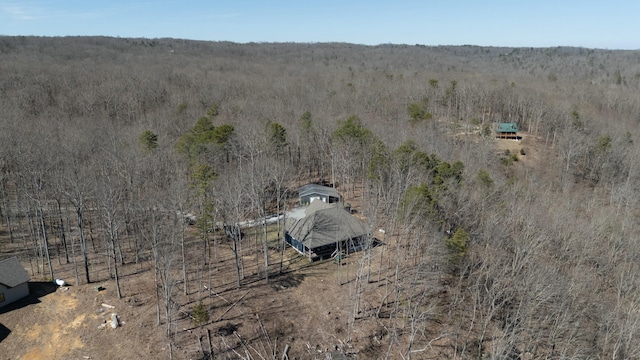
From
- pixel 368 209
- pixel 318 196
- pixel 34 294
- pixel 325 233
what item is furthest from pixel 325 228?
pixel 34 294

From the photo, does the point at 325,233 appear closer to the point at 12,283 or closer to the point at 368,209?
the point at 368,209

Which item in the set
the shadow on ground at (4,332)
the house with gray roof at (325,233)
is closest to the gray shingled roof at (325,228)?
the house with gray roof at (325,233)

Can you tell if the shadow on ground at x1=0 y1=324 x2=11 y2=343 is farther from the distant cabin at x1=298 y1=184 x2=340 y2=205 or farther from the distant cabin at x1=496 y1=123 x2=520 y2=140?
the distant cabin at x1=496 y1=123 x2=520 y2=140

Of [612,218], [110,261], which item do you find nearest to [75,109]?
[110,261]

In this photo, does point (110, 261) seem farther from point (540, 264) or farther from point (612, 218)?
point (612, 218)

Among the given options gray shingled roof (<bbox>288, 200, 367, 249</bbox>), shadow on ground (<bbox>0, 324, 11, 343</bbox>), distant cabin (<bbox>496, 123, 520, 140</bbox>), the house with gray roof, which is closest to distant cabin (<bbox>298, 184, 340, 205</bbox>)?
gray shingled roof (<bbox>288, 200, 367, 249</bbox>)

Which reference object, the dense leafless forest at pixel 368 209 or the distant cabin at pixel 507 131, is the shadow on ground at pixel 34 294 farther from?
the distant cabin at pixel 507 131
